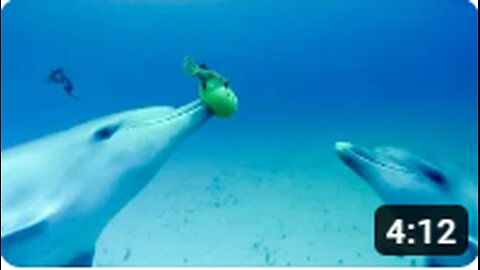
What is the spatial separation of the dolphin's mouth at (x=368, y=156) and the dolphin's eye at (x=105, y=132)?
118 centimetres

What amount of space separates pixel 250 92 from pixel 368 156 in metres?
0.71

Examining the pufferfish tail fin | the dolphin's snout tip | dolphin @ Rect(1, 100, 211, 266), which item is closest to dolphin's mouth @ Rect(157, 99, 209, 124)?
dolphin @ Rect(1, 100, 211, 266)

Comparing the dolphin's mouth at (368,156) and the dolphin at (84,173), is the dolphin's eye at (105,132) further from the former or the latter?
the dolphin's mouth at (368,156)

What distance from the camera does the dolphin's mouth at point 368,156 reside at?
365 centimetres

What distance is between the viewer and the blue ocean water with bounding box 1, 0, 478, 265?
3664 mm

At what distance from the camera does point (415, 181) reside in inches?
142

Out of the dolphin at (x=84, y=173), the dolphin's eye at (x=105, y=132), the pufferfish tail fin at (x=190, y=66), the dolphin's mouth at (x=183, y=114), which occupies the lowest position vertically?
the dolphin at (x=84, y=173)

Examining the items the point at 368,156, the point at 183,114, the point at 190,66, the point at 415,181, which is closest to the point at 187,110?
the point at 183,114

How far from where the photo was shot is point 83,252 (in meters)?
3.61

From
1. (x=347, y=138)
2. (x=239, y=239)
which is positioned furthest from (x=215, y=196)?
(x=347, y=138)

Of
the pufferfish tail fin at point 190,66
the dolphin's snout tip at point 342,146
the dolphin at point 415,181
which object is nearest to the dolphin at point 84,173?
the pufferfish tail fin at point 190,66

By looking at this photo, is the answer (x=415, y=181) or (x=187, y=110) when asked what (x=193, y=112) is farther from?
(x=415, y=181)

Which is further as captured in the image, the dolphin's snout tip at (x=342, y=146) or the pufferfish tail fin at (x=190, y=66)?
the dolphin's snout tip at (x=342, y=146)

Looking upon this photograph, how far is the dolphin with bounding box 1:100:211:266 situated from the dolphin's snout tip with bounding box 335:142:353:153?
0.72 m
